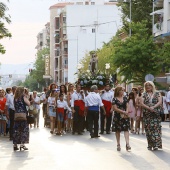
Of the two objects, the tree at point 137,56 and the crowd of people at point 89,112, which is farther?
the tree at point 137,56

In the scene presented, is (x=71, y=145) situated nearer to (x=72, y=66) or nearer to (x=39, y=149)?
(x=39, y=149)

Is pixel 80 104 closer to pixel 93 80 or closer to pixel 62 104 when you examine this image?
pixel 62 104

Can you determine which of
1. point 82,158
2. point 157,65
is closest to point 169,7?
point 157,65

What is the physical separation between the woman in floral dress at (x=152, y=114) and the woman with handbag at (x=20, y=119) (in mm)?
3123

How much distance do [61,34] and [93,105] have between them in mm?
115502

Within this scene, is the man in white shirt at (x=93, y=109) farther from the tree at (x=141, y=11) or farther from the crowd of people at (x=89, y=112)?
the tree at (x=141, y=11)

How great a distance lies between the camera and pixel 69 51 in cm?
12800

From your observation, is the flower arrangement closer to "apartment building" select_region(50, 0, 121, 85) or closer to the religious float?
the religious float

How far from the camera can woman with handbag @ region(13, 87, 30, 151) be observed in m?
19.0

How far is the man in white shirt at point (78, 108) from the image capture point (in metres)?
26.6

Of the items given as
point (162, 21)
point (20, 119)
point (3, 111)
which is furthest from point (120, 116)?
point (162, 21)

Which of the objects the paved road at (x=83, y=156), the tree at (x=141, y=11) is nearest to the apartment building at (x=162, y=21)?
the tree at (x=141, y=11)

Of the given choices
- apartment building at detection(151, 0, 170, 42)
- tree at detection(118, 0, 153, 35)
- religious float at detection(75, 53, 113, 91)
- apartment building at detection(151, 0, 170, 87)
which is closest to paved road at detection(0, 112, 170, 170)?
religious float at detection(75, 53, 113, 91)

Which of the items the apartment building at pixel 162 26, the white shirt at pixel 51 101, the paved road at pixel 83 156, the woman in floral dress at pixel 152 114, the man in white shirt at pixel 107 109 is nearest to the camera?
the paved road at pixel 83 156
